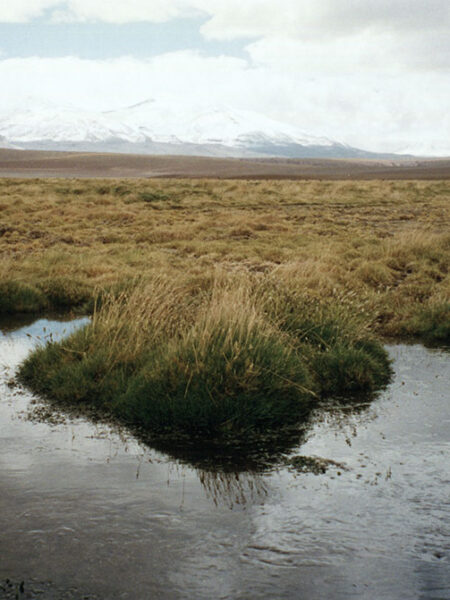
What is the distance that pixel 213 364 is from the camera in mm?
7555

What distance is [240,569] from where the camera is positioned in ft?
15.1

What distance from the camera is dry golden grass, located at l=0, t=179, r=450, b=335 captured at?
47.9ft

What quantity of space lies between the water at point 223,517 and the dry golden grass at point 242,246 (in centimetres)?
423

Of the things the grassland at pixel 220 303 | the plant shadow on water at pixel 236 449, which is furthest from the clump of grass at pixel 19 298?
the plant shadow on water at pixel 236 449

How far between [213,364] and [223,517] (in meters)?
2.43

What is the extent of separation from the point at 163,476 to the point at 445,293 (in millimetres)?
9844

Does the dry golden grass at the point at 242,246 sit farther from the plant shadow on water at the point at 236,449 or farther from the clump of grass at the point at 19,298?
the plant shadow on water at the point at 236,449

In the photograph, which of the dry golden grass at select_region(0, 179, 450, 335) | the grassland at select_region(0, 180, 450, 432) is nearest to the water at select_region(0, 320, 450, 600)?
the grassland at select_region(0, 180, 450, 432)

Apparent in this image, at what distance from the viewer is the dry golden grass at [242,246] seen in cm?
1459

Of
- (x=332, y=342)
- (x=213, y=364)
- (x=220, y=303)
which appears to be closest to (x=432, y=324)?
(x=332, y=342)

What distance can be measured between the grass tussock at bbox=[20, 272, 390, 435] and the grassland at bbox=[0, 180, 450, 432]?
0.02 meters

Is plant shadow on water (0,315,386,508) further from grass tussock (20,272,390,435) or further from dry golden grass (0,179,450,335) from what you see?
dry golden grass (0,179,450,335)

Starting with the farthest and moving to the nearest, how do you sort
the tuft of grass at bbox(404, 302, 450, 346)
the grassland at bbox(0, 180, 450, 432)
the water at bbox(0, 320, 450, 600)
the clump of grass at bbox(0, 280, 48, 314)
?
the clump of grass at bbox(0, 280, 48, 314) < the tuft of grass at bbox(404, 302, 450, 346) < the grassland at bbox(0, 180, 450, 432) < the water at bbox(0, 320, 450, 600)

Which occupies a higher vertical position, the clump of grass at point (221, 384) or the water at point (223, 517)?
the clump of grass at point (221, 384)
